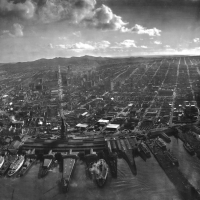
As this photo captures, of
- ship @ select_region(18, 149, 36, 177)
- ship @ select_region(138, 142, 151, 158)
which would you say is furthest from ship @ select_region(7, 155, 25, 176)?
ship @ select_region(138, 142, 151, 158)

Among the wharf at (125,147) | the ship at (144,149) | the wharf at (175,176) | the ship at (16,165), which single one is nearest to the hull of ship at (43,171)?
the ship at (16,165)

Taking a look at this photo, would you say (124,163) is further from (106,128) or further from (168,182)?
(106,128)

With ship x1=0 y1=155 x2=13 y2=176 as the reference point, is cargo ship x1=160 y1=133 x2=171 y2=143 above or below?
above

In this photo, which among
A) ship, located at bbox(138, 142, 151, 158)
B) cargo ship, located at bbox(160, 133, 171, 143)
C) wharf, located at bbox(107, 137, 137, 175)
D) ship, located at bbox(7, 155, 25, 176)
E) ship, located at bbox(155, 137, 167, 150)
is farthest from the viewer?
cargo ship, located at bbox(160, 133, 171, 143)

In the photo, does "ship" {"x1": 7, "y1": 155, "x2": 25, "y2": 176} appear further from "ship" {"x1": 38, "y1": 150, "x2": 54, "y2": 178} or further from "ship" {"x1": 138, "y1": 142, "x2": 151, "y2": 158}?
"ship" {"x1": 138, "y1": 142, "x2": 151, "y2": 158}

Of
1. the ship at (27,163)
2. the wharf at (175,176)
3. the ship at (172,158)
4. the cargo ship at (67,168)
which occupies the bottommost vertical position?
the ship at (27,163)

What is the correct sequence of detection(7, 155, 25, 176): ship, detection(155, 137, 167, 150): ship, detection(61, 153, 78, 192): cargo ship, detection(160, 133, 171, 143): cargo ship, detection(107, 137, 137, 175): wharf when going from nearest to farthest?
detection(61, 153, 78, 192): cargo ship < detection(7, 155, 25, 176): ship < detection(107, 137, 137, 175): wharf < detection(155, 137, 167, 150): ship < detection(160, 133, 171, 143): cargo ship

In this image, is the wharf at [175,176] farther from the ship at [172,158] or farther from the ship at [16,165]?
the ship at [16,165]

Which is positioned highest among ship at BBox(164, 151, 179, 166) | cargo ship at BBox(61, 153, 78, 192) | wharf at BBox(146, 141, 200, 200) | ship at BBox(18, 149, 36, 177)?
ship at BBox(164, 151, 179, 166)
